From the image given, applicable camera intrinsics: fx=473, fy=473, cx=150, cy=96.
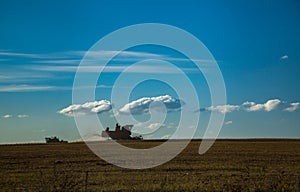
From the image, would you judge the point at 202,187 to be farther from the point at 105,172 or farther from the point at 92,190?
the point at 105,172

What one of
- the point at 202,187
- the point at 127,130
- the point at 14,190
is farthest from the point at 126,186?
the point at 127,130

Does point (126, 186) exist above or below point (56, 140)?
below

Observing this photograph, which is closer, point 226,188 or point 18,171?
point 226,188

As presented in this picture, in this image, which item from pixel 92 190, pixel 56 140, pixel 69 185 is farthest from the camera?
pixel 56 140

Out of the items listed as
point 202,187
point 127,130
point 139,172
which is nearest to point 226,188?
Answer: point 202,187

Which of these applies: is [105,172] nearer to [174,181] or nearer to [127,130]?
[174,181]

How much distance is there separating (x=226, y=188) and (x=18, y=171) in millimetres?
12835

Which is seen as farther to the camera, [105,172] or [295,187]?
[105,172]

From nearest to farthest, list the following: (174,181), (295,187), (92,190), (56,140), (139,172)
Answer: (295,187) → (92,190) → (174,181) → (139,172) → (56,140)

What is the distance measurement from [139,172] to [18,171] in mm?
6654

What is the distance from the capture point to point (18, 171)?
25453 mm

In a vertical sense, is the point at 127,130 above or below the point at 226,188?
above

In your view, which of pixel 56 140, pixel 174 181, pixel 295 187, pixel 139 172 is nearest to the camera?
pixel 295 187

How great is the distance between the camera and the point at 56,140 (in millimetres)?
107500
